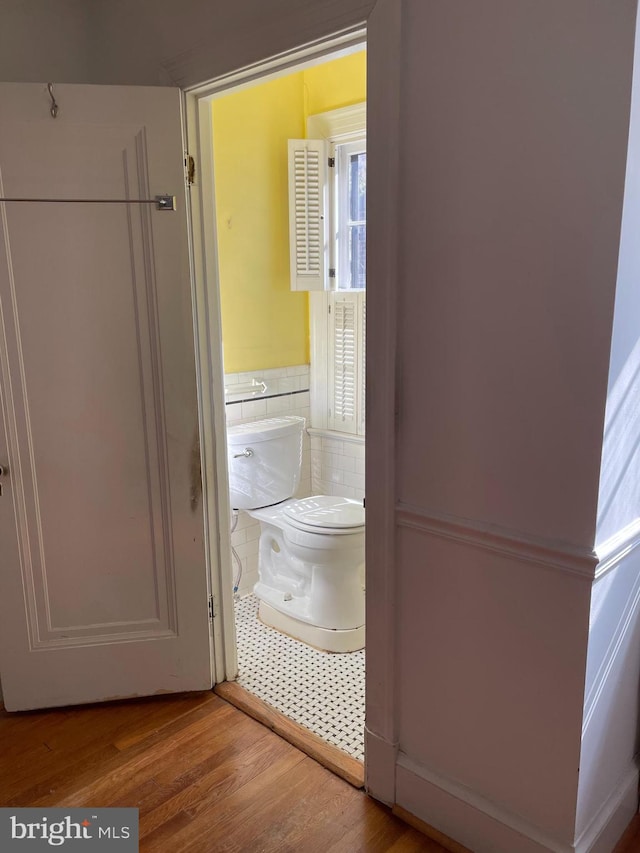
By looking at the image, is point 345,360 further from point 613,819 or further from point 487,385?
point 613,819

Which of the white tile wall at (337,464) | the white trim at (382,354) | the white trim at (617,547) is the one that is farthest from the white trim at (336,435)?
the white trim at (617,547)

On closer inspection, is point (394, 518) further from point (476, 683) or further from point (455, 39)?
point (455, 39)

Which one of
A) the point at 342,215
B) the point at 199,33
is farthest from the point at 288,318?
the point at 199,33

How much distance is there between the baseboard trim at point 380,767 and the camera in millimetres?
1776

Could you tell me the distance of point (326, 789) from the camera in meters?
1.87

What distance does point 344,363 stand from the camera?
3260 mm

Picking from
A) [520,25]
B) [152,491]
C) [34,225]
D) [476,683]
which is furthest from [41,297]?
[476,683]

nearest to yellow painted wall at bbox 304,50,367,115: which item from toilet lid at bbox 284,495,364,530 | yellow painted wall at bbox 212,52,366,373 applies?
yellow painted wall at bbox 212,52,366,373

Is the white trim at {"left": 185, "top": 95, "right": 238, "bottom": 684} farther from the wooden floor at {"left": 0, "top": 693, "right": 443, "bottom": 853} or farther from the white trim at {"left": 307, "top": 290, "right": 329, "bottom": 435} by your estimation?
the white trim at {"left": 307, "top": 290, "right": 329, "bottom": 435}

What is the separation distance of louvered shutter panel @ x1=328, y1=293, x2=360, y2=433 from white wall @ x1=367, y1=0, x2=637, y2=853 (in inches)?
62.3

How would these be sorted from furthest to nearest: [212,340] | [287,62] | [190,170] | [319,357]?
[319,357] → [212,340] → [190,170] → [287,62]

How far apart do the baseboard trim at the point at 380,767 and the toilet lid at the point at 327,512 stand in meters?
0.93

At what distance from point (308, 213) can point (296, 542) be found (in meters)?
1.53

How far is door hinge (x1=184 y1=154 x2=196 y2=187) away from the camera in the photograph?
203cm
